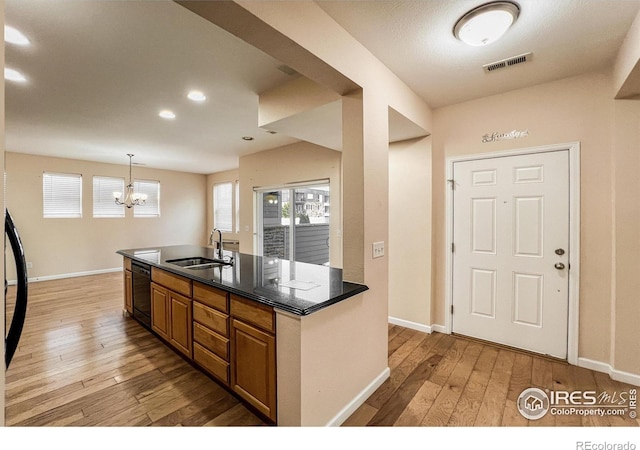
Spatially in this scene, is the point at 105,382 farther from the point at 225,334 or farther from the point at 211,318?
the point at 225,334

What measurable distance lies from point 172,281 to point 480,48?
317 centimetres

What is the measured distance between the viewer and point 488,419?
1.88 meters

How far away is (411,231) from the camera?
3.39m

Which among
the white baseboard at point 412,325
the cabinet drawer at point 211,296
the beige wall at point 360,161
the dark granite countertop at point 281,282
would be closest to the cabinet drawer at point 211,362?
the cabinet drawer at point 211,296

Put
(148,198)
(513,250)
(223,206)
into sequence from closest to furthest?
(513,250) < (148,198) < (223,206)

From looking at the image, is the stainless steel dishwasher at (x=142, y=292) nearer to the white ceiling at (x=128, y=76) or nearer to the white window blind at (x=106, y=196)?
the white ceiling at (x=128, y=76)

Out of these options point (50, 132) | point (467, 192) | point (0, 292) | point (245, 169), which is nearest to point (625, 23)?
point (467, 192)

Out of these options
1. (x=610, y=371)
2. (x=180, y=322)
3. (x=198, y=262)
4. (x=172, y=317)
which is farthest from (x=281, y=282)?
(x=610, y=371)

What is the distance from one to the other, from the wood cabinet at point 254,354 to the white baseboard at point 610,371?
2.68m

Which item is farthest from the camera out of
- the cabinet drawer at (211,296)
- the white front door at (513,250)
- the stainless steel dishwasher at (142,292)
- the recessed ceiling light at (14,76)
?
the stainless steel dishwasher at (142,292)

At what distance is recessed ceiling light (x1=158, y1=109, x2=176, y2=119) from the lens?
3373 millimetres

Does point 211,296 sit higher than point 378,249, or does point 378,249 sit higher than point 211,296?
point 378,249

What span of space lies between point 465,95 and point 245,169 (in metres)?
4.29

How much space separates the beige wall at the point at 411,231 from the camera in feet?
10.7
